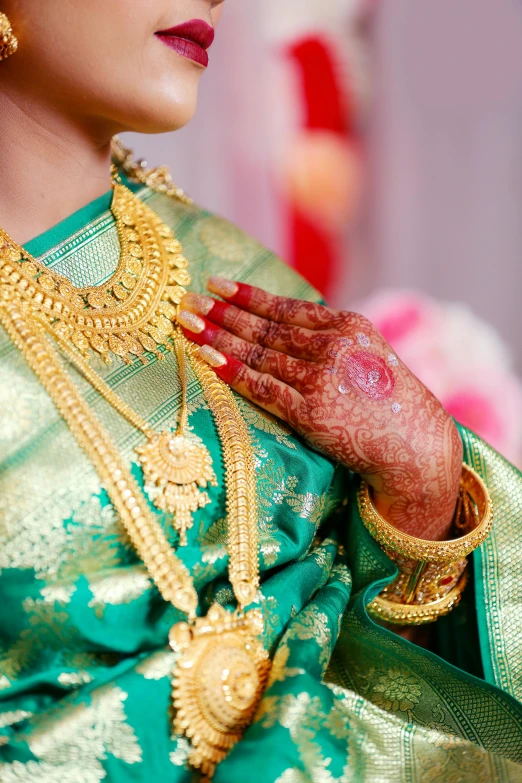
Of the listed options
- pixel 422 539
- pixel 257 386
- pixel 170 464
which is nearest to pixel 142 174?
pixel 257 386

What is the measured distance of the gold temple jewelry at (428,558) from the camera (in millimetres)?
870

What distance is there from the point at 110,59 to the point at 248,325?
0.31 meters

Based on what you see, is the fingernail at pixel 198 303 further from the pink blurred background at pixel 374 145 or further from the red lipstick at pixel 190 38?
the pink blurred background at pixel 374 145

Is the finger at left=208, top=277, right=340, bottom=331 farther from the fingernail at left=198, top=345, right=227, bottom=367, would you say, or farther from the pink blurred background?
the pink blurred background

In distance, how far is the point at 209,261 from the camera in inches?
38.7

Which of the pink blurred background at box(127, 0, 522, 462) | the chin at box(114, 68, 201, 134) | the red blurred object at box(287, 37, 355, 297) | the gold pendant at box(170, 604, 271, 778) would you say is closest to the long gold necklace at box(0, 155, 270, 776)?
the gold pendant at box(170, 604, 271, 778)

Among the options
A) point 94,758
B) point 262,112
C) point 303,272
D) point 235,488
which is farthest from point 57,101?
point 303,272

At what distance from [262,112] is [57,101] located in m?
1.58

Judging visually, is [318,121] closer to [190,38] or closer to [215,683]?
[190,38]

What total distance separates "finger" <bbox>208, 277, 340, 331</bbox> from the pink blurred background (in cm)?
115

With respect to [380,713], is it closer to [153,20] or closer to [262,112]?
[153,20]

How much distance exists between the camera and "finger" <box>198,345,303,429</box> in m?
0.83

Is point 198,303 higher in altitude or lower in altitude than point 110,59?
lower

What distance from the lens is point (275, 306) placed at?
0.90m
